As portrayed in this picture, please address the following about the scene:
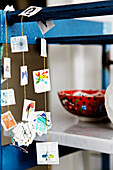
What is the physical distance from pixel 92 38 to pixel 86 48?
0.83 metres

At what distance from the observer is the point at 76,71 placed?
1783 millimetres

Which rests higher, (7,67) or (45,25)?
(45,25)

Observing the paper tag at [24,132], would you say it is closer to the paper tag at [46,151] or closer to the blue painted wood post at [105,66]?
the paper tag at [46,151]

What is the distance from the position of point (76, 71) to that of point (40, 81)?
3.09 ft

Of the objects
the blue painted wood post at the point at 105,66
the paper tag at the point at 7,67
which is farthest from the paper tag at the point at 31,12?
the blue painted wood post at the point at 105,66

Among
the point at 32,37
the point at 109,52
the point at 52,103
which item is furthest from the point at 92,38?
the point at 52,103

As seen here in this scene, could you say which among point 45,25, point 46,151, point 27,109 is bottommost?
point 46,151

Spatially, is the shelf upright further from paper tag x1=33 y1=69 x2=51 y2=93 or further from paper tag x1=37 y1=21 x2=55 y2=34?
paper tag x1=33 y1=69 x2=51 y2=93

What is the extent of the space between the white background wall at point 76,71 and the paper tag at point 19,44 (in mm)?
799

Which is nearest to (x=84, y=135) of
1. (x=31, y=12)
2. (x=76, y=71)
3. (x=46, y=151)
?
→ (x=46, y=151)

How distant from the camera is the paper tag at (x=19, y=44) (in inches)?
34.3

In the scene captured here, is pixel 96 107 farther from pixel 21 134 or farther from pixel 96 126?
pixel 21 134

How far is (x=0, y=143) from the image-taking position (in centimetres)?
96

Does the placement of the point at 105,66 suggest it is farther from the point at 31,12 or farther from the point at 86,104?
the point at 31,12
